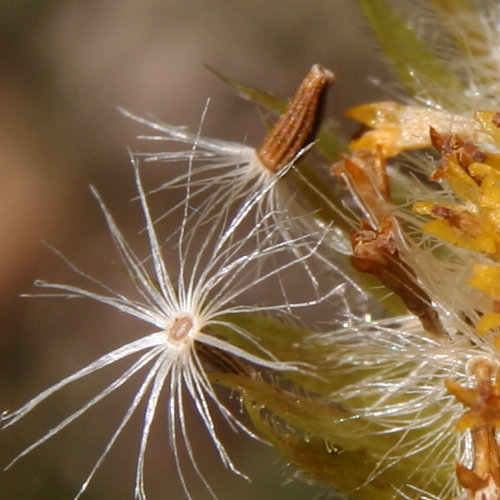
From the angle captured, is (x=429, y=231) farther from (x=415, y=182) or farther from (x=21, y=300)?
(x=21, y=300)

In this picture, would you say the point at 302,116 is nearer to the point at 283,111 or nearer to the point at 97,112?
the point at 283,111

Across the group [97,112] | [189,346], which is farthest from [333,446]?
[97,112]

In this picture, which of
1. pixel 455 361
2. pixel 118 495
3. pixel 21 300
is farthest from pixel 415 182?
pixel 21 300

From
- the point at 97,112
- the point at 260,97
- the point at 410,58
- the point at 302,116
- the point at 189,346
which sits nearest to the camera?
the point at 189,346

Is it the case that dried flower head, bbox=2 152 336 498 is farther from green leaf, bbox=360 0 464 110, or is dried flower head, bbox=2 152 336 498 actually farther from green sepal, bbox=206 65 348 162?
green leaf, bbox=360 0 464 110

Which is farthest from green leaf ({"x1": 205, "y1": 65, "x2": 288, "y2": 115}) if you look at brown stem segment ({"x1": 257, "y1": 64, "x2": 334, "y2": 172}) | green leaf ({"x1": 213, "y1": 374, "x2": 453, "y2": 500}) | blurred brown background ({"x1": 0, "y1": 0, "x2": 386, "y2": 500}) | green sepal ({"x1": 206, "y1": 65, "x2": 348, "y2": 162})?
blurred brown background ({"x1": 0, "y1": 0, "x2": 386, "y2": 500})
